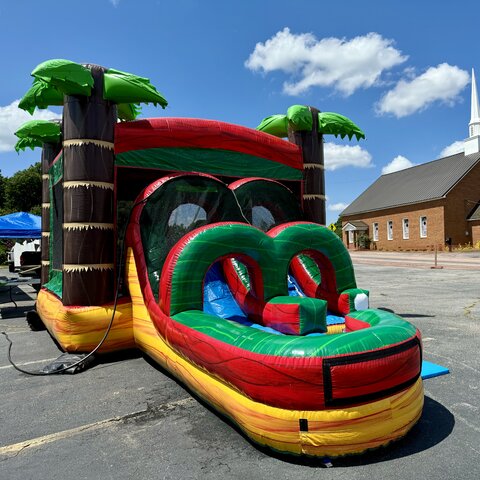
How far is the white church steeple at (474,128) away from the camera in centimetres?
3284

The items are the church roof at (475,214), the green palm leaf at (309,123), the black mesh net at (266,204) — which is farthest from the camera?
the church roof at (475,214)

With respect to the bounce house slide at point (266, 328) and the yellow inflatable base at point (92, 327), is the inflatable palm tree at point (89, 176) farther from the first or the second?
the bounce house slide at point (266, 328)

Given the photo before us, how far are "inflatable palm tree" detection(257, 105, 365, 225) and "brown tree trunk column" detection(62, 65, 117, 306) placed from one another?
139 inches

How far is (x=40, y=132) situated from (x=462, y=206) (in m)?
31.6

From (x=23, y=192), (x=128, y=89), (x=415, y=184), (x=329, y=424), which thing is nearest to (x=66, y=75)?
(x=128, y=89)

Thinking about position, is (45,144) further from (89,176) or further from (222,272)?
(222,272)

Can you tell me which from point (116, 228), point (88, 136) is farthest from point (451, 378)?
point (88, 136)

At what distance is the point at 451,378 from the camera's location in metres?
4.30

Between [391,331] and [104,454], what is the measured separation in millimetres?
2211

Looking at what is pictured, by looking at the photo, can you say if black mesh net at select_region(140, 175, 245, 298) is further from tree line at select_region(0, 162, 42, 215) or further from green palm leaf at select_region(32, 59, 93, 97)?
tree line at select_region(0, 162, 42, 215)

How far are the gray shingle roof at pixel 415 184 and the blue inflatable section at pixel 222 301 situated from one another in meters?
29.5

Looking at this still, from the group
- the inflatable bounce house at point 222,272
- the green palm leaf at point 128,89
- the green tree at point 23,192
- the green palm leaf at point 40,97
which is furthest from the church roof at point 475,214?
the green tree at point 23,192

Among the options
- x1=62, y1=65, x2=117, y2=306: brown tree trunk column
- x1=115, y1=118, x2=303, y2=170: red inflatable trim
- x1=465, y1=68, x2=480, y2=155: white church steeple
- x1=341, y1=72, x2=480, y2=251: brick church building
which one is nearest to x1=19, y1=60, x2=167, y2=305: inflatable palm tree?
x1=62, y1=65, x2=117, y2=306: brown tree trunk column

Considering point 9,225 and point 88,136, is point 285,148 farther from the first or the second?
point 9,225
